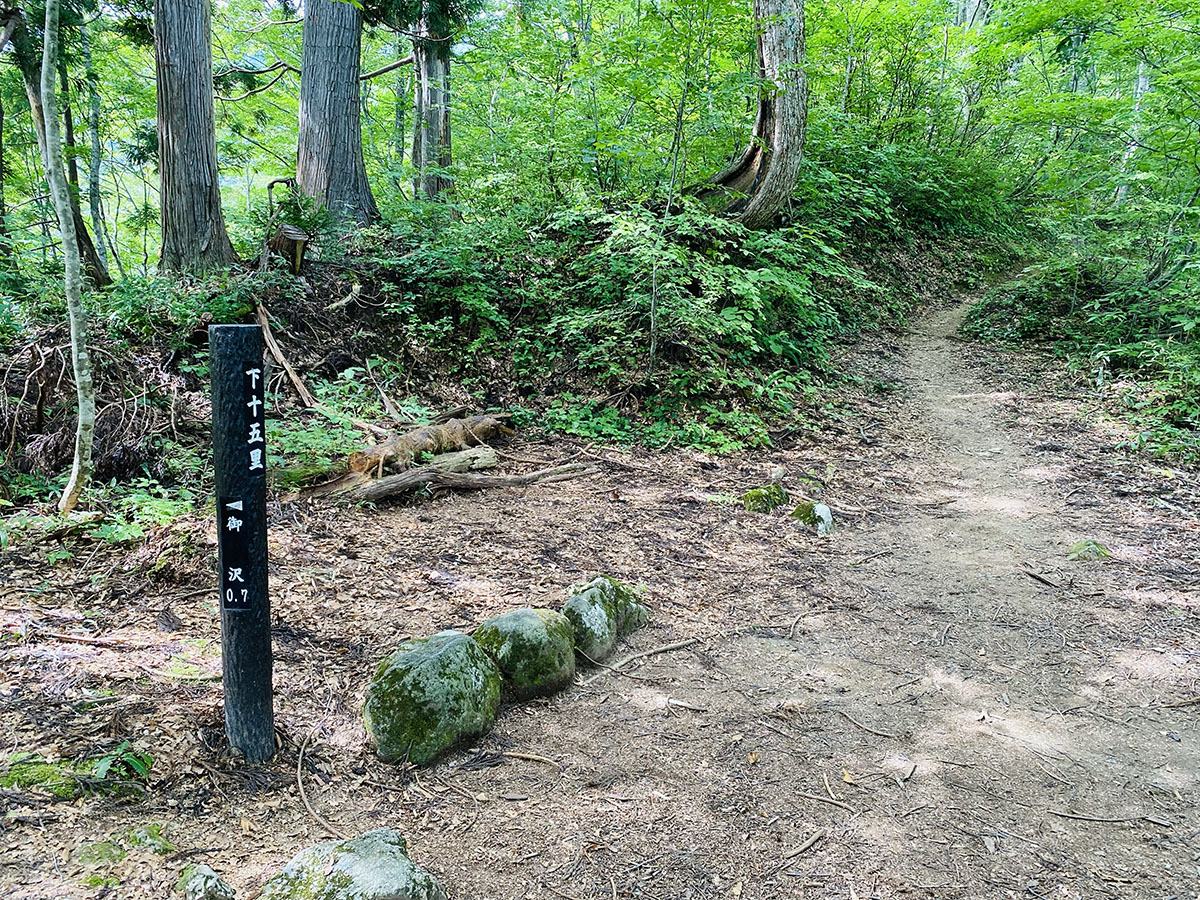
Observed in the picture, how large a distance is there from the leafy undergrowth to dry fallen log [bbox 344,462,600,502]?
237 inches

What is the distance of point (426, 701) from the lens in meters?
2.83

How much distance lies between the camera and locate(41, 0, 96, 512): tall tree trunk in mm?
3588

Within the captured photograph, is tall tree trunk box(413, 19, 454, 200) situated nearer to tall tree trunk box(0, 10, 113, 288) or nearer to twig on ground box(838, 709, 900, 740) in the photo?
tall tree trunk box(0, 10, 113, 288)

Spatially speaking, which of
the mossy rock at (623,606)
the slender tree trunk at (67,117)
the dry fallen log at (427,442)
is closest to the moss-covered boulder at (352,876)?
the mossy rock at (623,606)

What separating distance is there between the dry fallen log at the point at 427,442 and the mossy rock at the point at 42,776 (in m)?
3.32

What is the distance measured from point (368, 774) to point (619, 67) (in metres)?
7.85

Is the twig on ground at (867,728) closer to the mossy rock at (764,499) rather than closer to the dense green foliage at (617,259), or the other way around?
the mossy rock at (764,499)

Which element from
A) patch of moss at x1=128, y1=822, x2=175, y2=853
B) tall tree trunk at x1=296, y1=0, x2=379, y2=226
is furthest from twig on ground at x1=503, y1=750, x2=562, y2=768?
tall tree trunk at x1=296, y1=0, x2=379, y2=226

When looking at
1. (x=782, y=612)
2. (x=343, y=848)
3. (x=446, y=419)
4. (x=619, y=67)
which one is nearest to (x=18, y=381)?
(x=446, y=419)

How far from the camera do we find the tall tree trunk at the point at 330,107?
28.3 ft

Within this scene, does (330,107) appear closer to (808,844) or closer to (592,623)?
(592,623)

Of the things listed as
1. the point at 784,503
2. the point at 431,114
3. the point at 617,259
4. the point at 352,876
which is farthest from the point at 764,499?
the point at 431,114

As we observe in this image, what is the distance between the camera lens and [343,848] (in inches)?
81.0

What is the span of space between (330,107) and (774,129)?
590 centimetres
